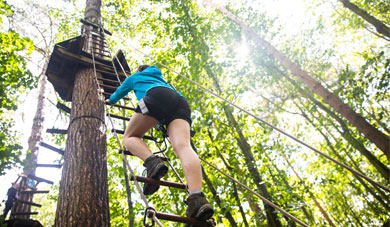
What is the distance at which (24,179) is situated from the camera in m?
7.05

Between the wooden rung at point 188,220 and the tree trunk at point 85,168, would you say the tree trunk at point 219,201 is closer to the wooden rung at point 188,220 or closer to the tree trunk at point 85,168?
the tree trunk at point 85,168

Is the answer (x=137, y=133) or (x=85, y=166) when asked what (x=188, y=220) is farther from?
(x=85, y=166)

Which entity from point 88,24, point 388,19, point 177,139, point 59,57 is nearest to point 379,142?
point 177,139

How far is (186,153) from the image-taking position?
6.37ft

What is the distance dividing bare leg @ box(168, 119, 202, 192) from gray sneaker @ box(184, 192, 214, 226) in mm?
75

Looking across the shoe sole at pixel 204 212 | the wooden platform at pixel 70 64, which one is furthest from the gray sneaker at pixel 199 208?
the wooden platform at pixel 70 64

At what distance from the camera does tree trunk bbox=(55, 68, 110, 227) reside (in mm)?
2449

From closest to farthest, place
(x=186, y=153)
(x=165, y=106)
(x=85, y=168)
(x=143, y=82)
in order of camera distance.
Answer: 1. (x=186, y=153)
2. (x=165, y=106)
3. (x=143, y=82)
4. (x=85, y=168)

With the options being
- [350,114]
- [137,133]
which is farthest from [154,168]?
[350,114]

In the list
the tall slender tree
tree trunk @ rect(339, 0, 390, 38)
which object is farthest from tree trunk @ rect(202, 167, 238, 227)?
tree trunk @ rect(339, 0, 390, 38)

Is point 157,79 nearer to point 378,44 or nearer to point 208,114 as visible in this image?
point 208,114

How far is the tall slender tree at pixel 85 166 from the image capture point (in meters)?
2.45

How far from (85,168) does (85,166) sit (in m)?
0.03

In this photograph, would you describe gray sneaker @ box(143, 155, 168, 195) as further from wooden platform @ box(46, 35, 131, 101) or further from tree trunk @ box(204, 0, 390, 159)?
tree trunk @ box(204, 0, 390, 159)
